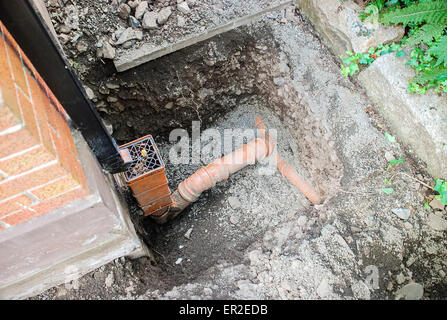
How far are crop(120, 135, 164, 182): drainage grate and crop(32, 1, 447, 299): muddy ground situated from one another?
628mm

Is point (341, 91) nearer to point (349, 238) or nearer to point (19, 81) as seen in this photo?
point (349, 238)

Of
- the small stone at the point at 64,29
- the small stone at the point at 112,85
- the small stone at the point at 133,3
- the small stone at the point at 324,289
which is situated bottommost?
the small stone at the point at 324,289

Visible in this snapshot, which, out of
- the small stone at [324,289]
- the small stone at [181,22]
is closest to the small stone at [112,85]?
the small stone at [181,22]

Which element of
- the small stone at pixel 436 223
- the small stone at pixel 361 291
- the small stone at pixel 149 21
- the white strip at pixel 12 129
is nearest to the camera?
the white strip at pixel 12 129

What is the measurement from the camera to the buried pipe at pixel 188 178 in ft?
8.23

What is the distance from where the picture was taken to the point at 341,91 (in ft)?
9.07

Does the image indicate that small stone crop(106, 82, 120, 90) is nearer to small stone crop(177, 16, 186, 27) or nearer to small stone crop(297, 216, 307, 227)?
small stone crop(177, 16, 186, 27)

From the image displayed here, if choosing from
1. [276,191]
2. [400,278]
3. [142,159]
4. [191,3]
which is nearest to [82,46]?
[191,3]

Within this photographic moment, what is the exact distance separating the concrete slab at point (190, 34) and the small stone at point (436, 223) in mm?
2305

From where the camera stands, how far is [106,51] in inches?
109

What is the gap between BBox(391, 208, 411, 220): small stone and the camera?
2350mm

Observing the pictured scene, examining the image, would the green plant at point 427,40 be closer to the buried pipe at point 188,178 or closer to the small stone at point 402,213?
the small stone at point 402,213

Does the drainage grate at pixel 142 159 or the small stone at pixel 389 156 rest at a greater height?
the drainage grate at pixel 142 159

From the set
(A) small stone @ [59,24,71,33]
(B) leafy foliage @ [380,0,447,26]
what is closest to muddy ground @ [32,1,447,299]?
(A) small stone @ [59,24,71,33]
